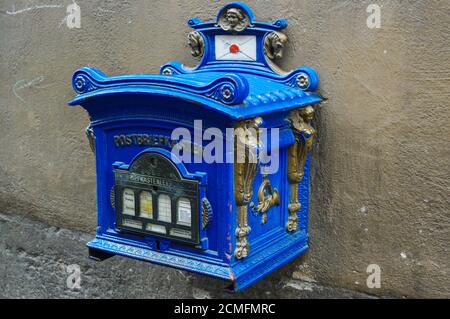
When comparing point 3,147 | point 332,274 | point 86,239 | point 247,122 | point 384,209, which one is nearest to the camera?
point 247,122

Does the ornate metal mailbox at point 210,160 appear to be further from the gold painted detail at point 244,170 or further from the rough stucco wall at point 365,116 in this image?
the rough stucco wall at point 365,116

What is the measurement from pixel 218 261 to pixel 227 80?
71cm

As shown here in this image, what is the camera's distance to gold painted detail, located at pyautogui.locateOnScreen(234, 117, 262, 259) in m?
2.41

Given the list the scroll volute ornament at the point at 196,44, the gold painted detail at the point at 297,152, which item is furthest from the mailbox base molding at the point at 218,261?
the scroll volute ornament at the point at 196,44

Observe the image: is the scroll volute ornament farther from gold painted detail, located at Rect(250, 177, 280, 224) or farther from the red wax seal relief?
gold painted detail, located at Rect(250, 177, 280, 224)

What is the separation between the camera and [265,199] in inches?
107

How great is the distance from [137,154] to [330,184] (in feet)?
3.04

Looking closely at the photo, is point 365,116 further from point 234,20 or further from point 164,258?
point 164,258

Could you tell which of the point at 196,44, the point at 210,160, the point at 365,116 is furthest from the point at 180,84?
the point at 365,116

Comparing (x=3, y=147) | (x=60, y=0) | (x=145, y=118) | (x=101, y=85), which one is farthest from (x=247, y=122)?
Result: (x=3, y=147)

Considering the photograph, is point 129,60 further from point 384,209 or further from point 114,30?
point 384,209

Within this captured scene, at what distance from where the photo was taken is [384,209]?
285 centimetres

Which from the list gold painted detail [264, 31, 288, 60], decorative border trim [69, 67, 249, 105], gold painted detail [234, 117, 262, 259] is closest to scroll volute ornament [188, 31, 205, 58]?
gold painted detail [264, 31, 288, 60]

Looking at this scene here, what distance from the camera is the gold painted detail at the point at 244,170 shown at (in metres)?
2.41
